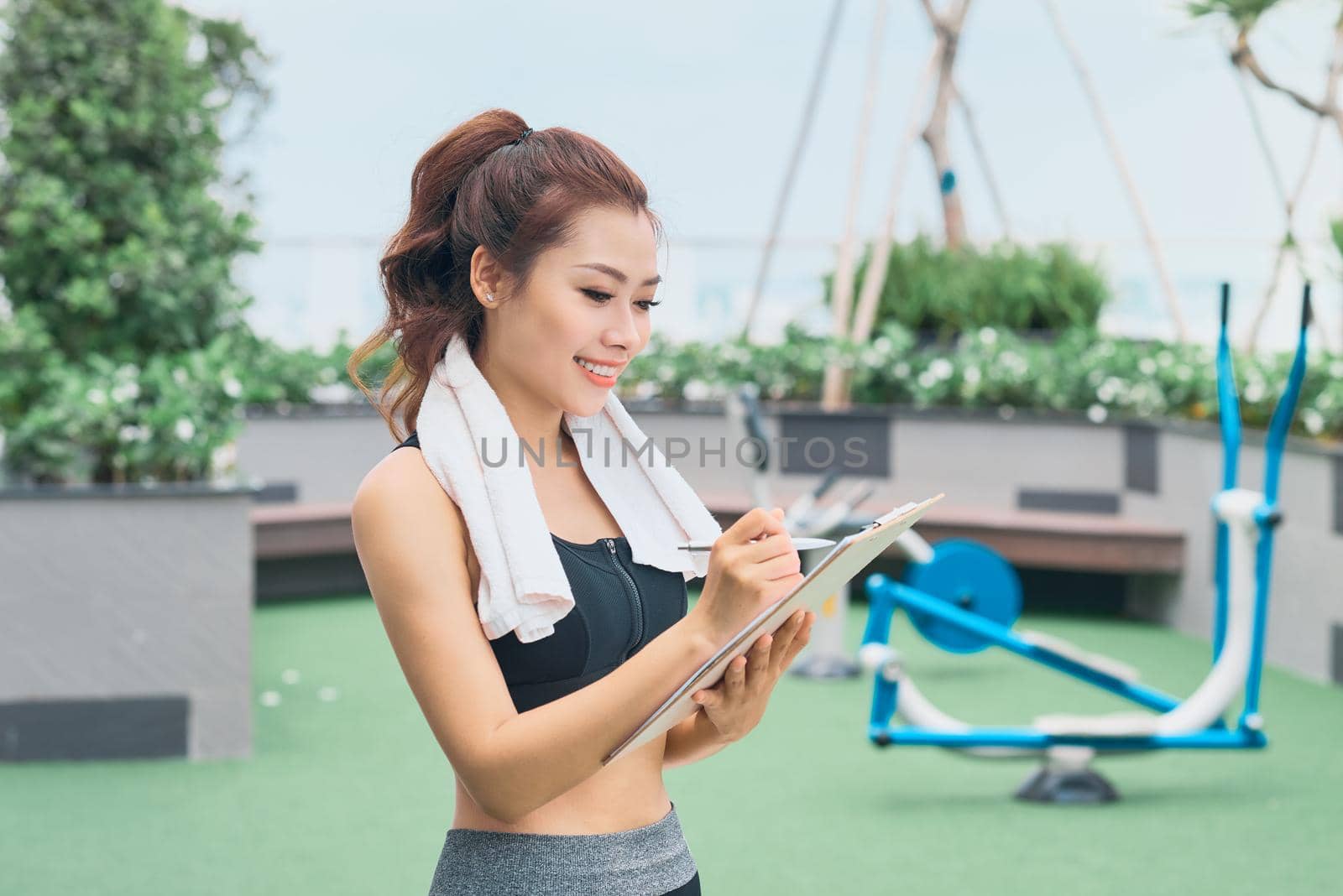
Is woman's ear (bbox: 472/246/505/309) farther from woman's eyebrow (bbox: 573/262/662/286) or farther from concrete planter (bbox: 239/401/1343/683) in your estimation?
concrete planter (bbox: 239/401/1343/683)

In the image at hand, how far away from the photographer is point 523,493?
1.10 m

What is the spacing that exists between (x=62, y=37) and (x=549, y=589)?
3.24 meters

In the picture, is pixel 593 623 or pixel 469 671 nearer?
pixel 469 671

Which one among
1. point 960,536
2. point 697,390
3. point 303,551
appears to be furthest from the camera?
point 697,390

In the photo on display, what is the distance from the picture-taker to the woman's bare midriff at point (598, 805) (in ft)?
3.68

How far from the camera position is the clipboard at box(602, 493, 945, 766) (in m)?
0.93

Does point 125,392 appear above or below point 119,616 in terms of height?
above

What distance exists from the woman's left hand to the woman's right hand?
0.04 metres

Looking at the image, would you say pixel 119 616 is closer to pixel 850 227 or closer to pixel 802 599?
pixel 802 599

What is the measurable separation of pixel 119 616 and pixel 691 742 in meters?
2.57

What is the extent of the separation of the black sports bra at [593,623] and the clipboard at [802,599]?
11cm

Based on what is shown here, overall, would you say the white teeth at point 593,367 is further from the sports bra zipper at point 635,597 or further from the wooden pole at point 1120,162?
the wooden pole at point 1120,162

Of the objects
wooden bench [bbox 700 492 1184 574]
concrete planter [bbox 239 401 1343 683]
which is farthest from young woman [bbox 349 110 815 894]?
wooden bench [bbox 700 492 1184 574]

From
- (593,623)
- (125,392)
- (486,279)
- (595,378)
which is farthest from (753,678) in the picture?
(125,392)
